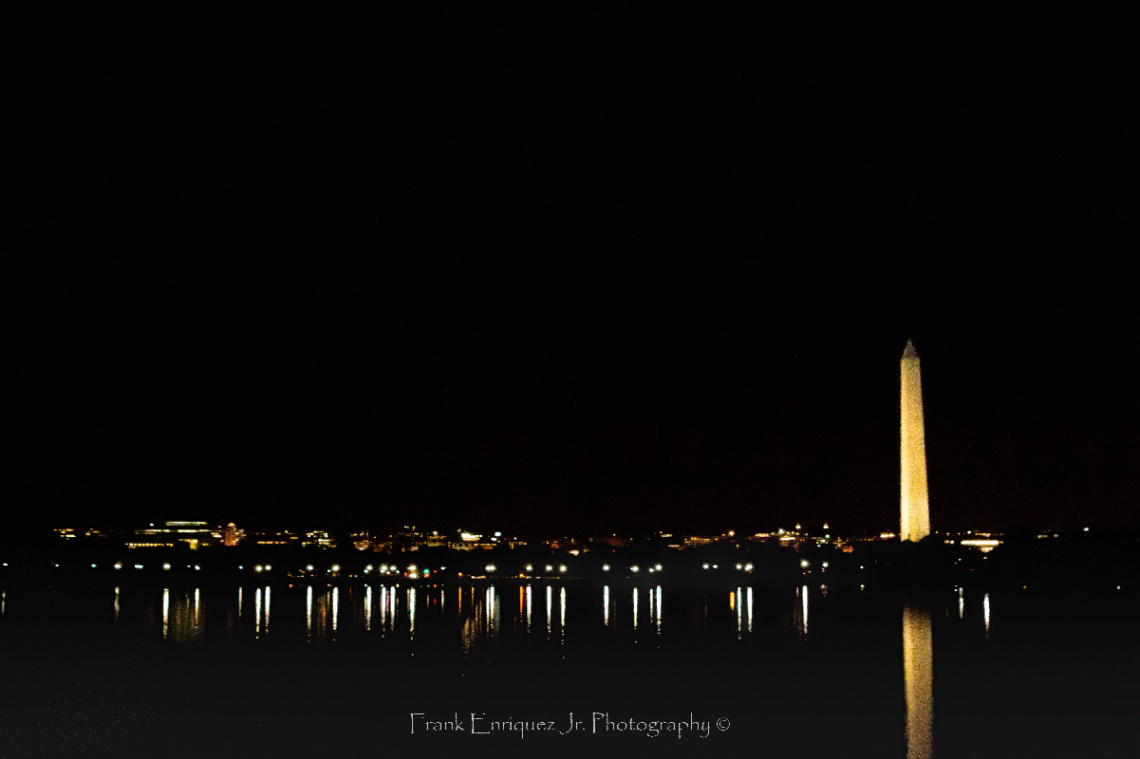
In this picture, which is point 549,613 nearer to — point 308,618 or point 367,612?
point 367,612

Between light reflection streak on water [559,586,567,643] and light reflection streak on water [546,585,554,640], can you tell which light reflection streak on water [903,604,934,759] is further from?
light reflection streak on water [546,585,554,640]

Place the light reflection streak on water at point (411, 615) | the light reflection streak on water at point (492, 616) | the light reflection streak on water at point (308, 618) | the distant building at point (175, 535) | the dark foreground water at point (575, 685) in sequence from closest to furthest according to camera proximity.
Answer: the dark foreground water at point (575, 685)
the light reflection streak on water at point (308, 618)
the light reflection streak on water at point (411, 615)
the light reflection streak on water at point (492, 616)
the distant building at point (175, 535)

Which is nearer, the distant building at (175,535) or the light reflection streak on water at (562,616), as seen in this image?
the light reflection streak on water at (562,616)

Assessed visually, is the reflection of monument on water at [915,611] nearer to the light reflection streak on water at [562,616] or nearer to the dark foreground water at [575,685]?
the dark foreground water at [575,685]

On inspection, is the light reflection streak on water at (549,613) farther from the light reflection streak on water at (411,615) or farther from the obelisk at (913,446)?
the obelisk at (913,446)

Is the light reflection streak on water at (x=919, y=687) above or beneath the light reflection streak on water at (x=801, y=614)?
above

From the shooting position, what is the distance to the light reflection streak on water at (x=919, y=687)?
16.2 metres

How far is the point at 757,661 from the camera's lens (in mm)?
26062

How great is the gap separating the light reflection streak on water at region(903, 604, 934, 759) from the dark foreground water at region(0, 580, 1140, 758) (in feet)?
0.23

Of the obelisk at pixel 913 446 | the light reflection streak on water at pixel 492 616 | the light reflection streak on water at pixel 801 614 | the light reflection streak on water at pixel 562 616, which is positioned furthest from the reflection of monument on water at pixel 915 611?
the light reflection streak on water at pixel 492 616

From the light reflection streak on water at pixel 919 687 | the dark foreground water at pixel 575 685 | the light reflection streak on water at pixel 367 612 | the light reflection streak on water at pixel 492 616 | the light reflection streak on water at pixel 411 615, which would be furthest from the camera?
the light reflection streak on water at pixel 367 612

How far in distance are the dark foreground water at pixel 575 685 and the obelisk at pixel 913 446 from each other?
2163 centimetres

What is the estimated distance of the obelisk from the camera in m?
61.8

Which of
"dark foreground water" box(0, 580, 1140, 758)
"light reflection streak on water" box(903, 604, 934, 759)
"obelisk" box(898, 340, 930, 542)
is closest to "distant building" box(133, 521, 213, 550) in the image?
"obelisk" box(898, 340, 930, 542)
